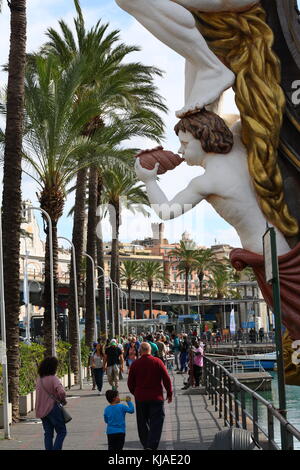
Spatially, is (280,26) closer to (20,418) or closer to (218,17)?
(218,17)

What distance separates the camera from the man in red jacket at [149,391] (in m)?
11.0

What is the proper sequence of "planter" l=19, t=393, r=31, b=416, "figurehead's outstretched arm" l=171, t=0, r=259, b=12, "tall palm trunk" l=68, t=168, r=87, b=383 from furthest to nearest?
"tall palm trunk" l=68, t=168, r=87, b=383 → "planter" l=19, t=393, r=31, b=416 → "figurehead's outstretched arm" l=171, t=0, r=259, b=12

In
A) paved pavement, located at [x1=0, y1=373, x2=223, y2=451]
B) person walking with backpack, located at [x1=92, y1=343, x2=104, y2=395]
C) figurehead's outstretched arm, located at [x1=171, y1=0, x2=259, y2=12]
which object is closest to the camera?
figurehead's outstretched arm, located at [x1=171, y1=0, x2=259, y2=12]

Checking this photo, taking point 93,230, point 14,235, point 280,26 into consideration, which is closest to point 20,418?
point 14,235

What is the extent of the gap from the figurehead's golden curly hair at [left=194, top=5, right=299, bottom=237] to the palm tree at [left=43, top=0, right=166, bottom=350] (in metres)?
18.7

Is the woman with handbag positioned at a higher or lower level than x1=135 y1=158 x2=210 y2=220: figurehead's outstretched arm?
lower

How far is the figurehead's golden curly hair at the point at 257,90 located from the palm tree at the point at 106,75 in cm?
1875

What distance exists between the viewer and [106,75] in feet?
101

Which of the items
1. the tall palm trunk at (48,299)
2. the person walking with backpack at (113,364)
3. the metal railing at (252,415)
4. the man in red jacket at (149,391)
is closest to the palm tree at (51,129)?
the tall palm trunk at (48,299)

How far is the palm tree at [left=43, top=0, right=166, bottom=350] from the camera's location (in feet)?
98.2

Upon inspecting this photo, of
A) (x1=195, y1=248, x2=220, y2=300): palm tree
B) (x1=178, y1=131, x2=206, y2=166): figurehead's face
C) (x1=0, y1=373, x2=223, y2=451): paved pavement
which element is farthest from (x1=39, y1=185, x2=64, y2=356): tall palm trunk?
(x1=195, y1=248, x2=220, y2=300): palm tree

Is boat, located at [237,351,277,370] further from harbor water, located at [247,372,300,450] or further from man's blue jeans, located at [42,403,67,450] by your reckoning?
man's blue jeans, located at [42,403,67,450]
